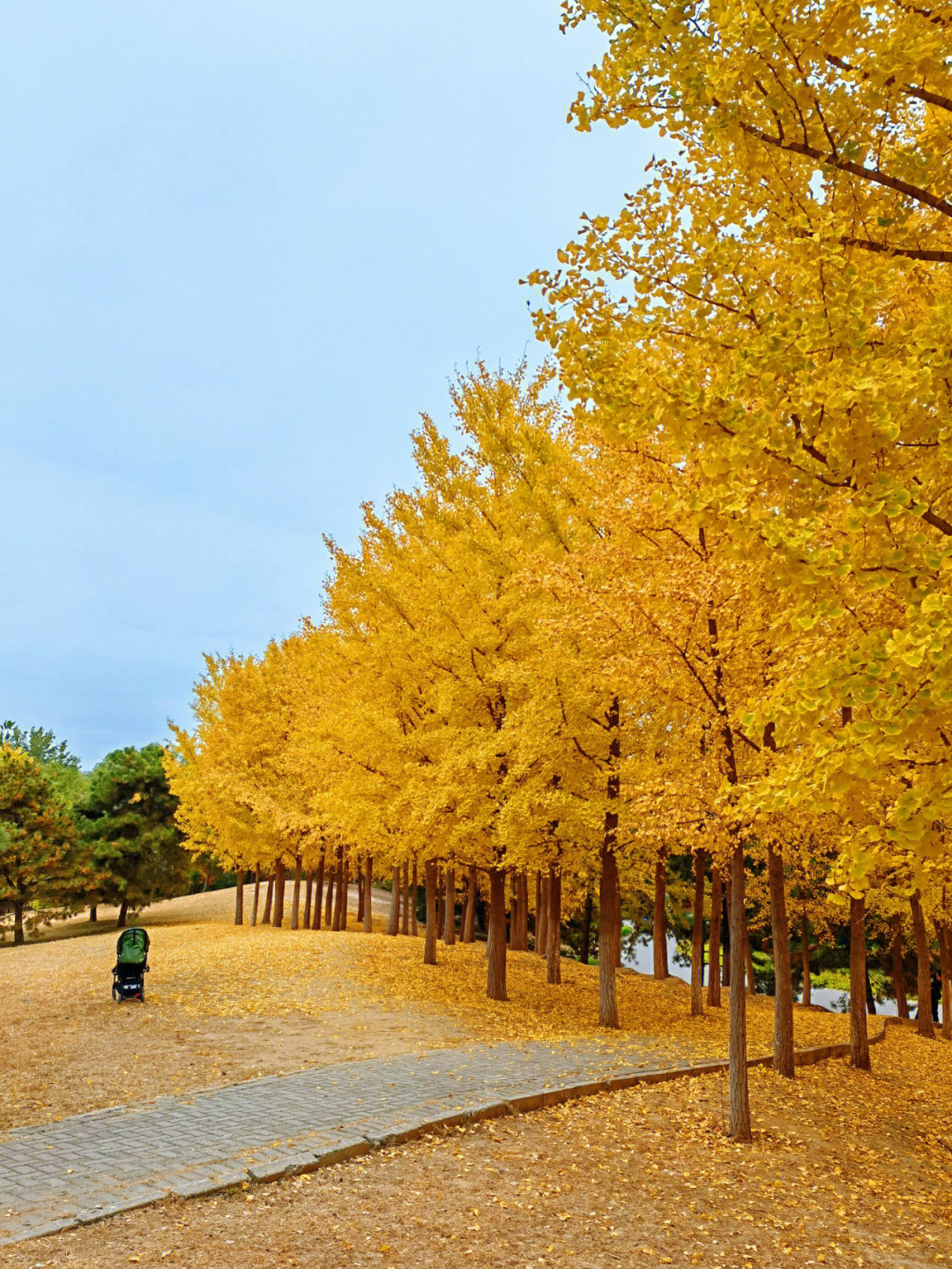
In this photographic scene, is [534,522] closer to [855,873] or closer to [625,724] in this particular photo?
[625,724]

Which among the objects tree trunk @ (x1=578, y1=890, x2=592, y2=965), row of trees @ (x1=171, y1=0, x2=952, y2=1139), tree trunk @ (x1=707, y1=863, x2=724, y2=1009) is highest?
row of trees @ (x1=171, y1=0, x2=952, y2=1139)

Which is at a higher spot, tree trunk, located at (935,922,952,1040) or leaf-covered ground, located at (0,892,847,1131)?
leaf-covered ground, located at (0,892,847,1131)

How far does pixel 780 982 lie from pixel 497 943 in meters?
5.91

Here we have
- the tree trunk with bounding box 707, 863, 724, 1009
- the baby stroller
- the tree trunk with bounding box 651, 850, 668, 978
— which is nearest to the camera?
the baby stroller

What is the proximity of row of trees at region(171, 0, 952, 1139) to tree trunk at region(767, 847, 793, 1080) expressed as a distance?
46mm

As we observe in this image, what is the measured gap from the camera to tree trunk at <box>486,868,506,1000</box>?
14406 millimetres

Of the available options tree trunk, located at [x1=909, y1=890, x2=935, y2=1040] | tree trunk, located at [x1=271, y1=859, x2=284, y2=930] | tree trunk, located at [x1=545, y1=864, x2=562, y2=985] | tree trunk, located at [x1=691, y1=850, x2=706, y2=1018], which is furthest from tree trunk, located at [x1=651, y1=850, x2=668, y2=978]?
tree trunk, located at [x1=271, y1=859, x2=284, y2=930]

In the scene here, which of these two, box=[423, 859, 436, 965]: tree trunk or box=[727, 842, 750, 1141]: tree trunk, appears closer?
box=[727, 842, 750, 1141]: tree trunk

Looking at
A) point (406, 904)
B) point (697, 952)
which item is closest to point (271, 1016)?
point (697, 952)

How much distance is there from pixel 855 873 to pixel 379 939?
19016 millimetres

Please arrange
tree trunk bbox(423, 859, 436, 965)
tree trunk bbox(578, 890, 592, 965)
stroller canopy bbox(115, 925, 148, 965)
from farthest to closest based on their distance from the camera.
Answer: tree trunk bbox(578, 890, 592, 965), tree trunk bbox(423, 859, 436, 965), stroller canopy bbox(115, 925, 148, 965)

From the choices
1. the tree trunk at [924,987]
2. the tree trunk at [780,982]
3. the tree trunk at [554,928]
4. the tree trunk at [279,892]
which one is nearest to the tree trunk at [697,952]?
the tree trunk at [554,928]

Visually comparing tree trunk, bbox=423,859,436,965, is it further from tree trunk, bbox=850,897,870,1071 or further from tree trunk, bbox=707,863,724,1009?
tree trunk, bbox=850,897,870,1071

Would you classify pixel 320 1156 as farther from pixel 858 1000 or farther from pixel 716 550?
pixel 858 1000
